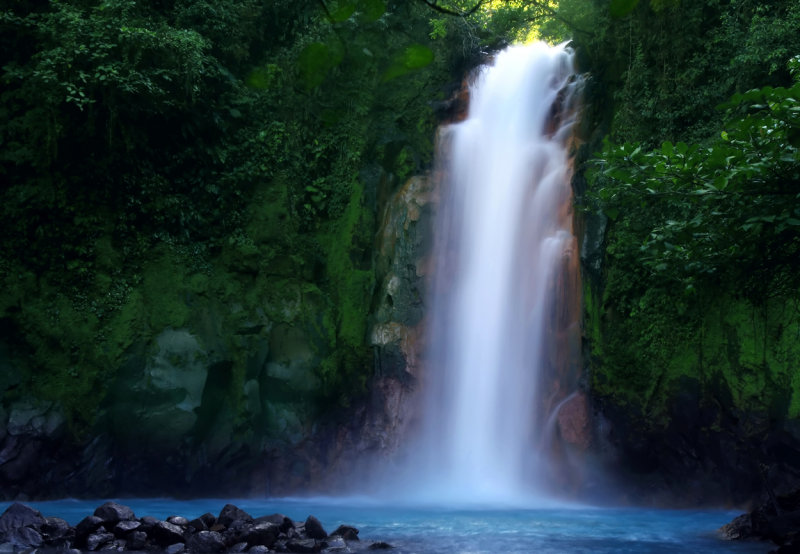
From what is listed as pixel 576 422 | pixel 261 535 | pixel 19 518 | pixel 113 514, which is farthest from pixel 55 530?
pixel 576 422

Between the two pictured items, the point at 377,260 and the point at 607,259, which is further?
the point at 377,260

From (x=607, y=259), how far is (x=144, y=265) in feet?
24.2

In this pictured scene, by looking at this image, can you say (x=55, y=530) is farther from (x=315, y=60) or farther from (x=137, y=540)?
(x=315, y=60)

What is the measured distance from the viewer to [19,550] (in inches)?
223

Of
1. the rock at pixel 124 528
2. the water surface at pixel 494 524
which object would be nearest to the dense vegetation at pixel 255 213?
the water surface at pixel 494 524

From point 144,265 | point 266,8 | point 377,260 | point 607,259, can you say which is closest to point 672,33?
point 607,259

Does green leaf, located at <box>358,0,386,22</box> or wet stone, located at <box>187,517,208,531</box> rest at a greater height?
green leaf, located at <box>358,0,386,22</box>

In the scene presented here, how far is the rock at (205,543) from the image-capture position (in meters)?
5.88

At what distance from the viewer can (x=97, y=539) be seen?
592 centimetres

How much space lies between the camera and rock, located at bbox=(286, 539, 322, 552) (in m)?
5.95

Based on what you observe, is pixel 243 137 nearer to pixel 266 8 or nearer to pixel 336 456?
pixel 266 8

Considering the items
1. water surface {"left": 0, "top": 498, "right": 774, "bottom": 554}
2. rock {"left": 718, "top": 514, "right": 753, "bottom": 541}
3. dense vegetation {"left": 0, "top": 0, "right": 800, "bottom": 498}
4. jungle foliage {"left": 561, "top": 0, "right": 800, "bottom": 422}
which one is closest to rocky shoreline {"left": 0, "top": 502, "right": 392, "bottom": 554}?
water surface {"left": 0, "top": 498, "right": 774, "bottom": 554}

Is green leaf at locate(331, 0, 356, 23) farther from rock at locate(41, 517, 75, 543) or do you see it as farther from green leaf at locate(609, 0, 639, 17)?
rock at locate(41, 517, 75, 543)

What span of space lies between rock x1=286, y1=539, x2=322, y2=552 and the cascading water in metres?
4.21
